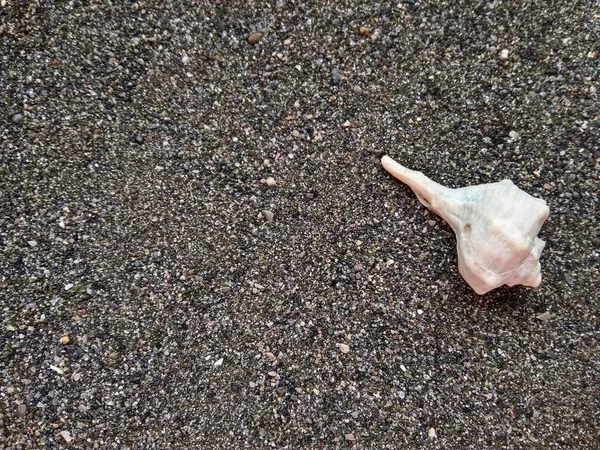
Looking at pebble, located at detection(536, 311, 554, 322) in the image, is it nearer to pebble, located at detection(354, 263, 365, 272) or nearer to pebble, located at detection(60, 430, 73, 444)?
pebble, located at detection(354, 263, 365, 272)

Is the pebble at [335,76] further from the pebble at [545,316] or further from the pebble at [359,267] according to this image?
the pebble at [545,316]

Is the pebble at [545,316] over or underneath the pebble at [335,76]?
underneath

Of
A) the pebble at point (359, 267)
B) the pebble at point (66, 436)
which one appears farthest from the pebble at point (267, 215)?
the pebble at point (66, 436)

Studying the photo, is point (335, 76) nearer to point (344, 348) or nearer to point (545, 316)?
point (344, 348)

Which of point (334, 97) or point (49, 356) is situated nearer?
point (49, 356)

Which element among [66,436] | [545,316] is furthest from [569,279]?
[66,436]

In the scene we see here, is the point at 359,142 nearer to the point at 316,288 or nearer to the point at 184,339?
the point at 316,288

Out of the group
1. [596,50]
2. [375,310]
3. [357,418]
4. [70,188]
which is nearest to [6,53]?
[70,188]
